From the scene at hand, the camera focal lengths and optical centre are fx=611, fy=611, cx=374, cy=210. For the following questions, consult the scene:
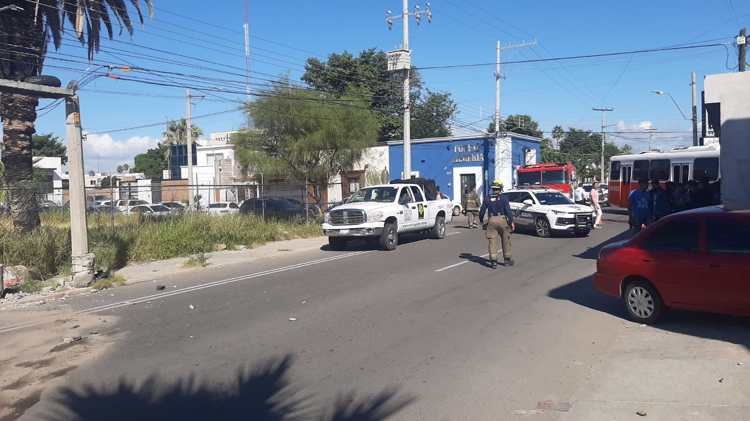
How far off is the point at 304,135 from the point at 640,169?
54.3ft

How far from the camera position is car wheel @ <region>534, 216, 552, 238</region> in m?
19.9

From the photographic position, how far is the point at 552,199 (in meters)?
20.5

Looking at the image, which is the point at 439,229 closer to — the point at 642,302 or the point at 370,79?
the point at 642,302

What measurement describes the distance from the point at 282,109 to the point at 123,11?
850 cm

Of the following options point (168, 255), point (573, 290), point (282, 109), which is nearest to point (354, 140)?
point (282, 109)

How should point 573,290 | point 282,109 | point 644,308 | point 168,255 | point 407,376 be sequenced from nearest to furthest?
point 407,376 → point 644,308 → point 573,290 → point 168,255 → point 282,109

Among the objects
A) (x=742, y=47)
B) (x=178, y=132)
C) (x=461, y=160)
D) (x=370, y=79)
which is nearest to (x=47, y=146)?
(x=178, y=132)

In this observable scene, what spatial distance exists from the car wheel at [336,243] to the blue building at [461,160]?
20.3m

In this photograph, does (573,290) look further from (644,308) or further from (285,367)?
(285,367)

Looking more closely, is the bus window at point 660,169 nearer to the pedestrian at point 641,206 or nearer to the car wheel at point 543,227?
the car wheel at point 543,227

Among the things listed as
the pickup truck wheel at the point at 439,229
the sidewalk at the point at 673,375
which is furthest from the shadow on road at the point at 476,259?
the sidewalk at the point at 673,375

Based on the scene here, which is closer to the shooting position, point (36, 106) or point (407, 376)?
point (407, 376)

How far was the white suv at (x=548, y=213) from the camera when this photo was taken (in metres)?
19.4

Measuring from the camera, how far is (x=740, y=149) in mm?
9594
